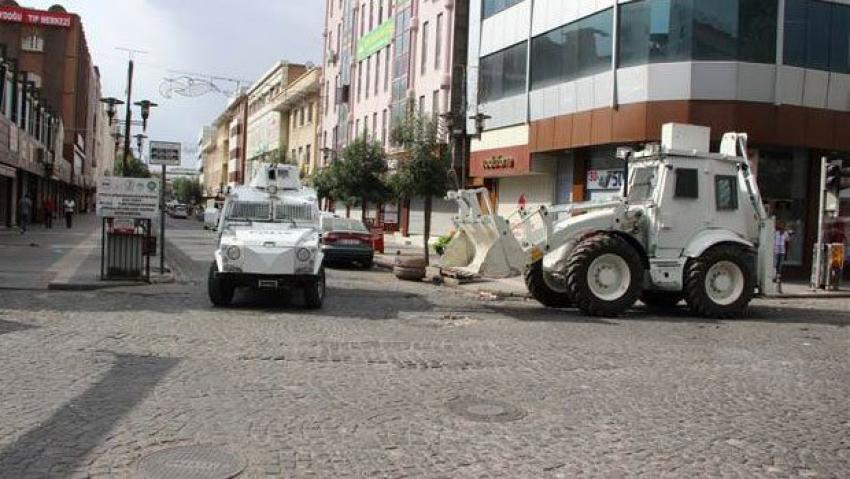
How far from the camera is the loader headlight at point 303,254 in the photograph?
13.1 metres

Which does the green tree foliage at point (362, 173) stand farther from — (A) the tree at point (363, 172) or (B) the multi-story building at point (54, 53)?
(B) the multi-story building at point (54, 53)

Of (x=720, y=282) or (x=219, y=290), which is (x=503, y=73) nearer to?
(x=720, y=282)

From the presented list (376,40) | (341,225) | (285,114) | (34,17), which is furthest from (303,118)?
(341,225)

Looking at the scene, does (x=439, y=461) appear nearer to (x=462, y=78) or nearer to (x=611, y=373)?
(x=611, y=373)

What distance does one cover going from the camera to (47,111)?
50.9 m

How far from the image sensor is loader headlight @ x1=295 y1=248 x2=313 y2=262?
13.1 m

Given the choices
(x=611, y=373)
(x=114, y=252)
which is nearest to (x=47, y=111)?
(x=114, y=252)

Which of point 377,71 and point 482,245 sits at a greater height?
point 377,71

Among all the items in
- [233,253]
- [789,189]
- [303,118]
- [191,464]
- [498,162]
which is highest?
[303,118]

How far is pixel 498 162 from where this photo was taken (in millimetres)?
30125

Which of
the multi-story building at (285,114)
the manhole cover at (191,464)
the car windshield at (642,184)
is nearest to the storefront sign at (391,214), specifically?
the multi-story building at (285,114)

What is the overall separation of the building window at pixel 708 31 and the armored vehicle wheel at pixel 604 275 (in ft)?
32.6

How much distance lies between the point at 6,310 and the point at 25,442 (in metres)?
7.18

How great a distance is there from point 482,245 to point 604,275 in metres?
2.15
